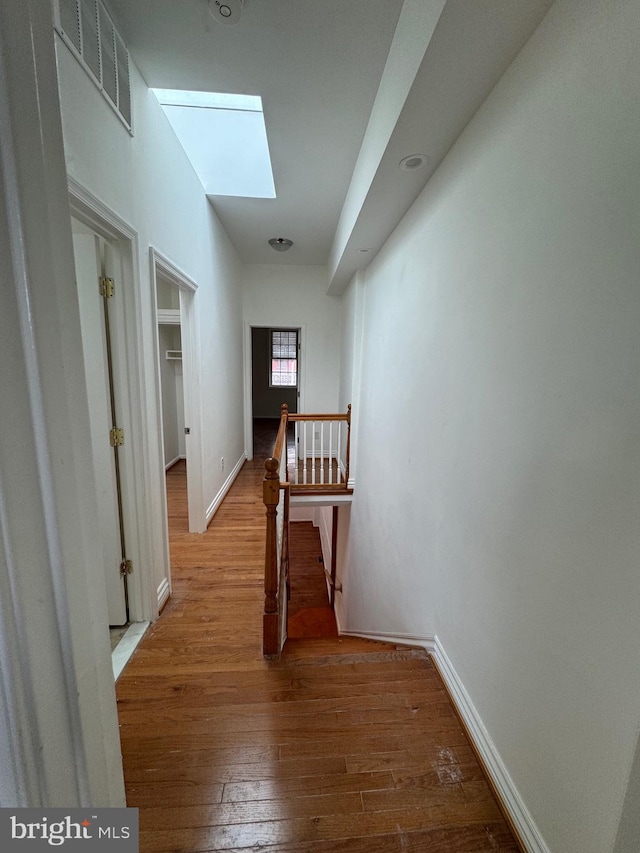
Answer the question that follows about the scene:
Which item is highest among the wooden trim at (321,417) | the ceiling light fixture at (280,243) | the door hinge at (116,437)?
the ceiling light fixture at (280,243)

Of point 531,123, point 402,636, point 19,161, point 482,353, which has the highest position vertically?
point 531,123

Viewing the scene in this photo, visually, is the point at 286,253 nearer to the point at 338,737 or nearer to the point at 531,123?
the point at 531,123

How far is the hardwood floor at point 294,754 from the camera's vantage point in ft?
3.14

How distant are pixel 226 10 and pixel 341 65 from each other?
0.58 m

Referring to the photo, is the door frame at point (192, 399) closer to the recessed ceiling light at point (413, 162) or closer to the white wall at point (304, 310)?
the recessed ceiling light at point (413, 162)

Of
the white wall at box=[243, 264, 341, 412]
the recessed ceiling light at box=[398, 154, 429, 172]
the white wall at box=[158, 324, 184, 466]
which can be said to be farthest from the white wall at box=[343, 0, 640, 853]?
the white wall at box=[158, 324, 184, 466]

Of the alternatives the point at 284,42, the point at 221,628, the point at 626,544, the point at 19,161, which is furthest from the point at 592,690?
the point at 284,42

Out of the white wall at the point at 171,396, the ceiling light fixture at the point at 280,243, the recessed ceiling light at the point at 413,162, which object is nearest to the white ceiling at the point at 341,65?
the recessed ceiling light at the point at 413,162

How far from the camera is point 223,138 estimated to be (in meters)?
2.48

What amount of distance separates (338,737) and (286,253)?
15.6 ft

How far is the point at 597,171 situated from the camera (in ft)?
2.52

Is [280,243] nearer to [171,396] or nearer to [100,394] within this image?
[171,396]

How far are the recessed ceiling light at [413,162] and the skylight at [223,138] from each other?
115 cm

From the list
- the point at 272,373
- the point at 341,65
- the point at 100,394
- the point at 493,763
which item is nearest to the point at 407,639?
the point at 493,763
